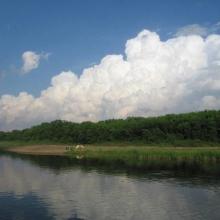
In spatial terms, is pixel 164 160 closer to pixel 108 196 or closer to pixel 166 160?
pixel 166 160

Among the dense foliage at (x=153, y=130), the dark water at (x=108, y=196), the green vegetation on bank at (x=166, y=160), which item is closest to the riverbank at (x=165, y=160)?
the green vegetation on bank at (x=166, y=160)

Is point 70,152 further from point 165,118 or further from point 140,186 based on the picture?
point 140,186

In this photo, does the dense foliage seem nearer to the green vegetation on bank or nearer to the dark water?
the green vegetation on bank

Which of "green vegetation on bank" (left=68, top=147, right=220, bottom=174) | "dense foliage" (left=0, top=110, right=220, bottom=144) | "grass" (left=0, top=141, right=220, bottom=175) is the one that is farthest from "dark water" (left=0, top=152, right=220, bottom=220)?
"dense foliage" (left=0, top=110, right=220, bottom=144)

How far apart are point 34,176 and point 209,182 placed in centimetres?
2339

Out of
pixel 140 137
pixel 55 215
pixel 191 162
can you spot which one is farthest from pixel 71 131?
pixel 55 215

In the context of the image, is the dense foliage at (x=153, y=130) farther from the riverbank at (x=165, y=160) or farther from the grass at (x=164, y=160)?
the riverbank at (x=165, y=160)

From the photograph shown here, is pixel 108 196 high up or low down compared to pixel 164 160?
down

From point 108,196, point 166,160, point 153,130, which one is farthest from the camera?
point 153,130

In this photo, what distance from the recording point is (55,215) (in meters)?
30.5

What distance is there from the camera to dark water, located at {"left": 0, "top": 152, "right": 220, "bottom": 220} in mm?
31156

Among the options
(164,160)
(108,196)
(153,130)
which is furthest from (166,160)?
(153,130)

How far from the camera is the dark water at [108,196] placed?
31156 mm

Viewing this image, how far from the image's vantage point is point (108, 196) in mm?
38719
